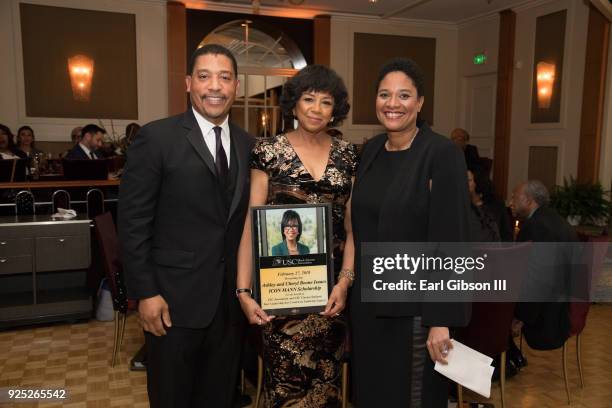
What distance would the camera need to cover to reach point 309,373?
2049mm

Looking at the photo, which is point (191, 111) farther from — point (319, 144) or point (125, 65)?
point (125, 65)

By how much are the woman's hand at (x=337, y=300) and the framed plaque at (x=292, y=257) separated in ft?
0.08

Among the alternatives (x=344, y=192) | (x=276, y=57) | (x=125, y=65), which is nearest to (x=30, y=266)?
(x=344, y=192)

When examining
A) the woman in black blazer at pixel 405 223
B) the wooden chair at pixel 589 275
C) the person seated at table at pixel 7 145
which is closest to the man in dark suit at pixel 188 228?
the woman in black blazer at pixel 405 223

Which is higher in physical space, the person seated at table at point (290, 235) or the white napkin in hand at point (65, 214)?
the person seated at table at point (290, 235)

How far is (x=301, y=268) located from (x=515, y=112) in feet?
28.7

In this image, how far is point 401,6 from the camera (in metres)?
9.76

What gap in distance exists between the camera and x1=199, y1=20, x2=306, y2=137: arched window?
32.7ft

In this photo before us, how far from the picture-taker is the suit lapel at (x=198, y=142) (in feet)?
6.30

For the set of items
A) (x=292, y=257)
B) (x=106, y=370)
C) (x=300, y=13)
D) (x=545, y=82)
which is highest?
(x=300, y=13)

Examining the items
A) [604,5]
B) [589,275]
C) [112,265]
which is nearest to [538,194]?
[589,275]

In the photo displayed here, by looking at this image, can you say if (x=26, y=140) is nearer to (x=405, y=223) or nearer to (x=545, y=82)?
(x=405, y=223)

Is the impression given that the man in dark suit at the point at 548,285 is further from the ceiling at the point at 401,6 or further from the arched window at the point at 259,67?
the arched window at the point at 259,67

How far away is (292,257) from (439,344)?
0.58m
